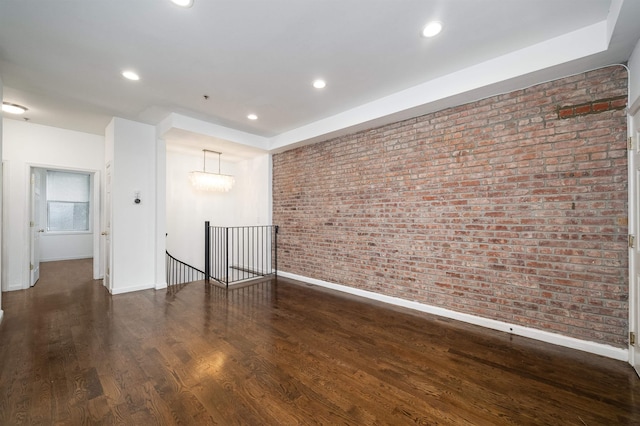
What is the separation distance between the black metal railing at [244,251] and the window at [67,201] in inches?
198

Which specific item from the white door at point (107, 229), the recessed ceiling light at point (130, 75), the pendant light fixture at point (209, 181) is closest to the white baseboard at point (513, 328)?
the pendant light fixture at point (209, 181)

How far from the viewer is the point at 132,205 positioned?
4.49 m

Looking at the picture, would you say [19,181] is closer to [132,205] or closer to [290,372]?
[132,205]

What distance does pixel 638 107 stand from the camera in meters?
2.12

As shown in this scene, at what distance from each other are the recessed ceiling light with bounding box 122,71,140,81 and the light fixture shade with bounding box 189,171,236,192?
8.21 ft

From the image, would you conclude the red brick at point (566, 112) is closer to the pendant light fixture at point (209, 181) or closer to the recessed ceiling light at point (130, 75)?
the recessed ceiling light at point (130, 75)

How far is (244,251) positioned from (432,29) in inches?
216

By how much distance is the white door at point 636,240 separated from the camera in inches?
84.5

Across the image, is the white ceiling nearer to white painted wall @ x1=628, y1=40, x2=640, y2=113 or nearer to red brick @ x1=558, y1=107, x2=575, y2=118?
white painted wall @ x1=628, y1=40, x2=640, y2=113

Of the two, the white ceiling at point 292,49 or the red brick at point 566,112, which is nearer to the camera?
the white ceiling at point 292,49

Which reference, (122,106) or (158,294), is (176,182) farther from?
(158,294)

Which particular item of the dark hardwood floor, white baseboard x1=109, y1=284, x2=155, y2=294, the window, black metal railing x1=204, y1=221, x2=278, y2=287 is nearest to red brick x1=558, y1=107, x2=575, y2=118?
the dark hardwood floor

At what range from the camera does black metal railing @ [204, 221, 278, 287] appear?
558 centimetres

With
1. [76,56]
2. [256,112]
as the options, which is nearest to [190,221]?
[256,112]
